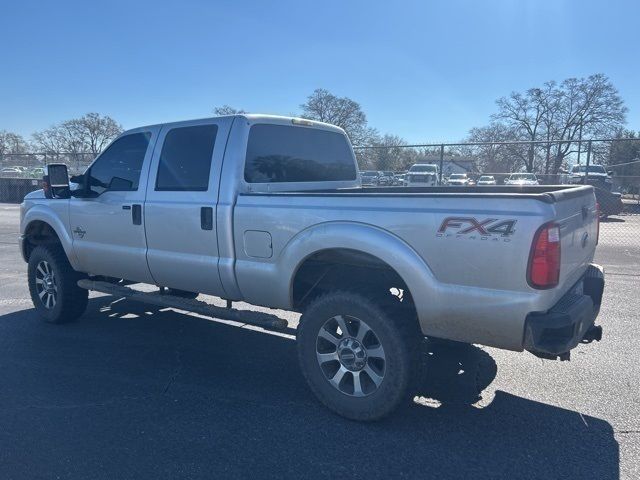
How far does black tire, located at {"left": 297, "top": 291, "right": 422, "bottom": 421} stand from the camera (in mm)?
3334

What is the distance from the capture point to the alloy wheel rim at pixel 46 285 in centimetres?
575

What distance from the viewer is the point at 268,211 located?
12.5 feet

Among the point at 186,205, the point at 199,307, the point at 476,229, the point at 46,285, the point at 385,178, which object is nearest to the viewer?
the point at 476,229

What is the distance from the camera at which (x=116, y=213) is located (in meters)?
4.97

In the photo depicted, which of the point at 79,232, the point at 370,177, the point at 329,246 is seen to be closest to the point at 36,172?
the point at 370,177

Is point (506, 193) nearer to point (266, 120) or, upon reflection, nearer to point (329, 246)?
point (329, 246)

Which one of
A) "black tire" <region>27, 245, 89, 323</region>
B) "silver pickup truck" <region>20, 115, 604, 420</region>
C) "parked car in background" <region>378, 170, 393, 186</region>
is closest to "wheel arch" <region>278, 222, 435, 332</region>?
"silver pickup truck" <region>20, 115, 604, 420</region>

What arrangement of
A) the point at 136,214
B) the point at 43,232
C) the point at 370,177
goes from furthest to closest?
the point at 370,177
the point at 43,232
the point at 136,214

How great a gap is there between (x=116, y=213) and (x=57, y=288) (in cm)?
137

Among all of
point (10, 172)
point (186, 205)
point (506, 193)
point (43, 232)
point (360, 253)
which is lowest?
point (43, 232)

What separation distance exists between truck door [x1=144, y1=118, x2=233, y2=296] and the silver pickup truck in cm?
2

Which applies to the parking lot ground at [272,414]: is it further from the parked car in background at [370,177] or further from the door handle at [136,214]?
the parked car in background at [370,177]

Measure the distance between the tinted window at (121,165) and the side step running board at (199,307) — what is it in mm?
990

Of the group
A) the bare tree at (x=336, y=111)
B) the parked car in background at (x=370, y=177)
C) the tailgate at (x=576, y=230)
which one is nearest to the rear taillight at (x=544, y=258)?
the tailgate at (x=576, y=230)
